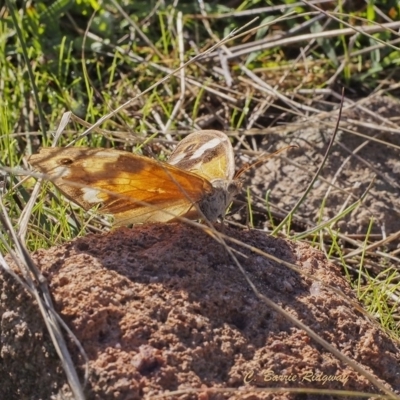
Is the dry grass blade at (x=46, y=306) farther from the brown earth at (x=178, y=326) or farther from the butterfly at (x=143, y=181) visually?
the butterfly at (x=143, y=181)

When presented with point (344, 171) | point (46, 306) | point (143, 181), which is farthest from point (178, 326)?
point (344, 171)

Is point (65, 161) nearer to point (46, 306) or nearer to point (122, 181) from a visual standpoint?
point (122, 181)

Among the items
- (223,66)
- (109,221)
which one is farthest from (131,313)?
(223,66)

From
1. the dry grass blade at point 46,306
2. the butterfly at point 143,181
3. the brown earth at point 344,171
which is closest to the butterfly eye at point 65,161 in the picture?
the butterfly at point 143,181

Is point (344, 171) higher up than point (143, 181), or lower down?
lower down

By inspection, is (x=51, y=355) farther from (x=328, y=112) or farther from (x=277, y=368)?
(x=328, y=112)
